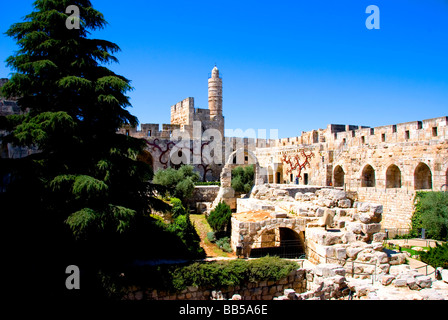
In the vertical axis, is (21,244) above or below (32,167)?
below

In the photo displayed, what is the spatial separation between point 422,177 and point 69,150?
58.8 feet

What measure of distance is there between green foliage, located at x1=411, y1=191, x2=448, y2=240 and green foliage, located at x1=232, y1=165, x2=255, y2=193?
8923 millimetres

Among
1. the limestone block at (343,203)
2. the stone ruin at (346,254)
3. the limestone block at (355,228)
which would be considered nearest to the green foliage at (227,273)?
the stone ruin at (346,254)

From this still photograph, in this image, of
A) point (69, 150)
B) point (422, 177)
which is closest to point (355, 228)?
point (69, 150)

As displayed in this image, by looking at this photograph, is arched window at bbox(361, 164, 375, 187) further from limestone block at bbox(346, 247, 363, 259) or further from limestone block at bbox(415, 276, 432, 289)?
limestone block at bbox(415, 276, 432, 289)

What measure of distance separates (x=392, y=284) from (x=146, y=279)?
5679 millimetres

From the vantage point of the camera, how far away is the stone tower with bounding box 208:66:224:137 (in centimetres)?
2764

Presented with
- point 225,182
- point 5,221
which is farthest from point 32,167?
point 225,182

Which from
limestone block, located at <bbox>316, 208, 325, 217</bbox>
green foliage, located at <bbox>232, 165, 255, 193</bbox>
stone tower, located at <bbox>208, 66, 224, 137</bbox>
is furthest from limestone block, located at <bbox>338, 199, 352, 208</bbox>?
stone tower, located at <bbox>208, 66, 224, 137</bbox>

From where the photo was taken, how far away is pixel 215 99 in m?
27.9

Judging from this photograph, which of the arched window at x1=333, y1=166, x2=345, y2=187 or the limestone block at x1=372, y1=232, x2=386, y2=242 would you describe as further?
the arched window at x1=333, y1=166, x2=345, y2=187
